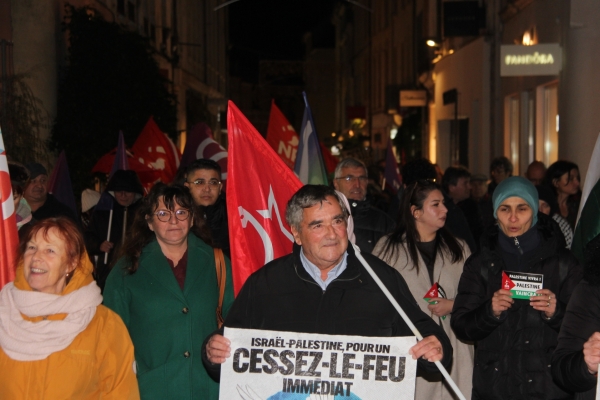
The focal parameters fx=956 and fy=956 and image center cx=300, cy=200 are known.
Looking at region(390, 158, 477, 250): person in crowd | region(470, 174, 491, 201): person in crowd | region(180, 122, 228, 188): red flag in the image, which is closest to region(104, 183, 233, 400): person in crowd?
region(390, 158, 477, 250): person in crowd

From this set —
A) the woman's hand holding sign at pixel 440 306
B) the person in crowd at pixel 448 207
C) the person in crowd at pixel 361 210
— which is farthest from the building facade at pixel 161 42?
the woman's hand holding sign at pixel 440 306

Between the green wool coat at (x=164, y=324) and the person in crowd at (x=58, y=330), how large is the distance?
29.6 inches

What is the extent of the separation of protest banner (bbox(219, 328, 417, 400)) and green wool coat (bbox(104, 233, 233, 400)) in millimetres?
886

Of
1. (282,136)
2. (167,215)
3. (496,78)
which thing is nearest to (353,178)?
(167,215)

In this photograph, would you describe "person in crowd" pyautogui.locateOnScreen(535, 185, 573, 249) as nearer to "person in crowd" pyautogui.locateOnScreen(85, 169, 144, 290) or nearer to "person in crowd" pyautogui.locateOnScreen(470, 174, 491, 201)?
"person in crowd" pyautogui.locateOnScreen(85, 169, 144, 290)

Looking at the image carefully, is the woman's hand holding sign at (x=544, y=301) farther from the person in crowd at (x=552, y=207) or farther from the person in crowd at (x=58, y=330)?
the person in crowd at (x=552, y=207)

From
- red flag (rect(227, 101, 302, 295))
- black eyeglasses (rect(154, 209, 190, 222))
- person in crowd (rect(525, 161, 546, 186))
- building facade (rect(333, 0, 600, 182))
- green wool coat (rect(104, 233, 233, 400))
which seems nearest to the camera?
green wool coat (rect(104, 233, 233, 400))

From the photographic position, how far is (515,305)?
5184 millimetres

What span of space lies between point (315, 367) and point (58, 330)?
3.62 ft

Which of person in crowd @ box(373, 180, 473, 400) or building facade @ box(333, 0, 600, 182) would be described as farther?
building facade @ box(333, 0, 600, 182)

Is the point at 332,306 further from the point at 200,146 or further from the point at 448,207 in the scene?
the point at 200,146

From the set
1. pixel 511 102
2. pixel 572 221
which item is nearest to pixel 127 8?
pixel 511 102

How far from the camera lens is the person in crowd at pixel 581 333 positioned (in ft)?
13.4

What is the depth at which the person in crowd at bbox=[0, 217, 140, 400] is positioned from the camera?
13.2 feet
